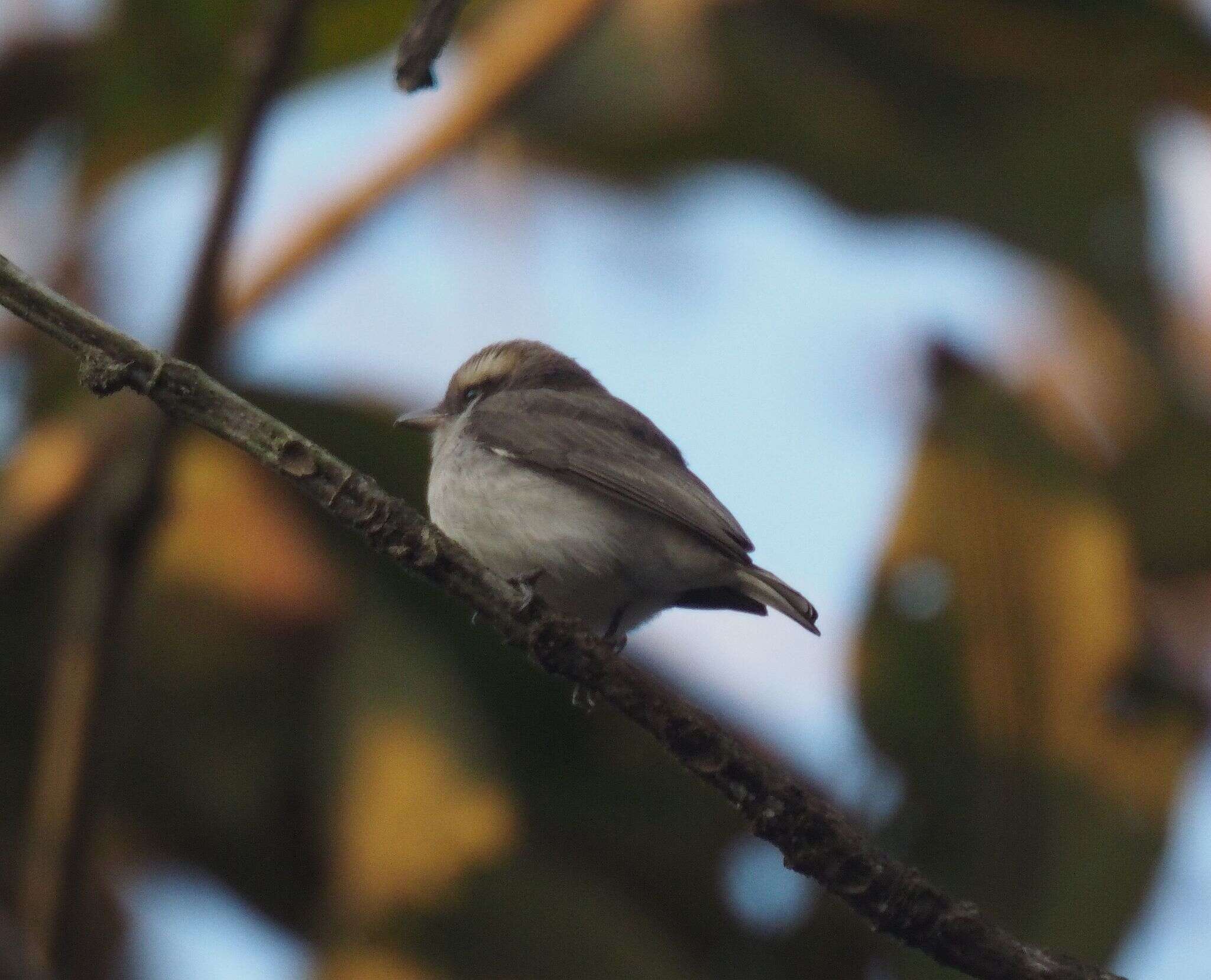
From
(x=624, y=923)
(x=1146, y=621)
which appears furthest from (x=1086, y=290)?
(x=624, y=923)

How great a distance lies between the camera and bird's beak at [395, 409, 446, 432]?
567cm

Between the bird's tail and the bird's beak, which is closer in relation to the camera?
the bird's tail

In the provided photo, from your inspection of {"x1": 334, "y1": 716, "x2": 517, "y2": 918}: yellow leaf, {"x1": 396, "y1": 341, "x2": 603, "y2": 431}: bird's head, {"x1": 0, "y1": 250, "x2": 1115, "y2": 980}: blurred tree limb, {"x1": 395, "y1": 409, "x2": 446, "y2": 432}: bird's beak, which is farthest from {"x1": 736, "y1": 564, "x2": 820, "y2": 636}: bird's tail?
{"x1": 334, "y1": 716, "x2": 517, "y2": 918}: yellow leaf

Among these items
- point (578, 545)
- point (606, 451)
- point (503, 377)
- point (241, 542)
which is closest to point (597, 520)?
point (578, 545)

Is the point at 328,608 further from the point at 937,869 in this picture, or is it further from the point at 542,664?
the point at 542,664

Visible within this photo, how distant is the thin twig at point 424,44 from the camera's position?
2.77 metres

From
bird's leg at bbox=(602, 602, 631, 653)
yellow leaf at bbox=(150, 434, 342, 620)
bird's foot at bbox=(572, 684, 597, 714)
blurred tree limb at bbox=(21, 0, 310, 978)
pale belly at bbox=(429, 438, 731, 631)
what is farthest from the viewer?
yellow leaf at bbox=(150, 434, 342, 620)

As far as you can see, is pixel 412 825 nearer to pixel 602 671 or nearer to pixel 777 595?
pixel 777 595

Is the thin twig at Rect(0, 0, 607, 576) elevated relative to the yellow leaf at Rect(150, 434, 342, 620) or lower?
elevated

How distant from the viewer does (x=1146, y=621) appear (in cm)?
709

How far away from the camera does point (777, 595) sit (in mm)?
4117

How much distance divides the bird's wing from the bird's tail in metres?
0.07

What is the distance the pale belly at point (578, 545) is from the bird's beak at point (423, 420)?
951 mm

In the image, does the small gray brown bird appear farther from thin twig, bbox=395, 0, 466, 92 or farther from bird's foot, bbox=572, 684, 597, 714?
thin twig, bbox=395, 0, 466, 92
